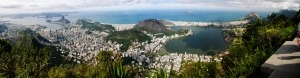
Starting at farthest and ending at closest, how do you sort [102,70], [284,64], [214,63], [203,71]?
1. [214,63]
2. [102,70]
3. [203,71]
4. [284,64]

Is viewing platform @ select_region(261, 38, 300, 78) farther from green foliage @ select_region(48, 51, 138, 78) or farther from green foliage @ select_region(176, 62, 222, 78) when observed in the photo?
green foliage @ select_region(176, 62, 222, 78)

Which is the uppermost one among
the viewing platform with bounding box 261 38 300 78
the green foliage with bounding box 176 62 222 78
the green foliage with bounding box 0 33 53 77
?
the viewing platform with bounding box 261 38 300 78

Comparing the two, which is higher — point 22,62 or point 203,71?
point 203,71

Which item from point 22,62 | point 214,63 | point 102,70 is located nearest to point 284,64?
point 214,63

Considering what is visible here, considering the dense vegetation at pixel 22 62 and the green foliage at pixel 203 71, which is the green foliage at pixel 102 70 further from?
the green foliage at pixel 203 71

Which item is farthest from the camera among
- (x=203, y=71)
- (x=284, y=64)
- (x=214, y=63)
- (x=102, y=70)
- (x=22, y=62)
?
(x=22, y=62)

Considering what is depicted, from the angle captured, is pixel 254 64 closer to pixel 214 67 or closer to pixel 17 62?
pixel 214 67

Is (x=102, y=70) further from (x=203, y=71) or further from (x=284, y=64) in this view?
(x=284, y=64)

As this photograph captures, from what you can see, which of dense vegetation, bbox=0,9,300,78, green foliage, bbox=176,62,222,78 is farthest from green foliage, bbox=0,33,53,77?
green foliage, bbox=176,62,222,78
